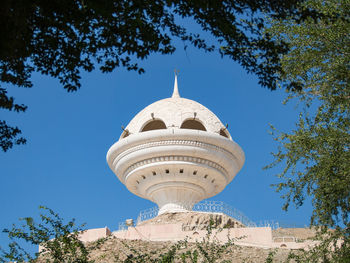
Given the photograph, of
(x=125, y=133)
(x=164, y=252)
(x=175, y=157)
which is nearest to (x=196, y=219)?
(x=175, y=157)

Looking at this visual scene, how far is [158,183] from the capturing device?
1260 inches

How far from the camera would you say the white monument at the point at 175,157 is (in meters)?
30.8

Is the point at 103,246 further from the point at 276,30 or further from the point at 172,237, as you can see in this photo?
the point at 276,30

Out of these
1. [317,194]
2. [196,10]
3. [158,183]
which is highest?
[158,183]

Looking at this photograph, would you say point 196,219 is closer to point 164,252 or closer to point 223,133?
point 164,252

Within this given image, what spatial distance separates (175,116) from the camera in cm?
3209

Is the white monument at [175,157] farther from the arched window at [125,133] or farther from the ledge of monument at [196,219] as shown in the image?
the ledge of monument at [196,219]

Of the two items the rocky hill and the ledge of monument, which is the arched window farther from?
the rocky hill

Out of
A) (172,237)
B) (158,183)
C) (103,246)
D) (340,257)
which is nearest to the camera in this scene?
(340,257)

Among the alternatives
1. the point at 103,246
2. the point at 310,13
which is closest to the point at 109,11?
the point at 310,13

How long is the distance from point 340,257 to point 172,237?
12047 millimetres

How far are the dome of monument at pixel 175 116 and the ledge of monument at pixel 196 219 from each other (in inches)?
206

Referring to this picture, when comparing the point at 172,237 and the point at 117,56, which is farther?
the point at 172,237

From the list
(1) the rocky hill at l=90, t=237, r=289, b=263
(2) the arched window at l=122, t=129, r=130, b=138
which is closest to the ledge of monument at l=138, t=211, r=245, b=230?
(1) the rocky hill at l=90, t=237, r=289, b=263
